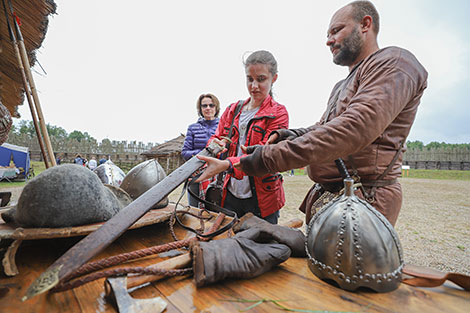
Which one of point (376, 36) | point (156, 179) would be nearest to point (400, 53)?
point (376, 36)

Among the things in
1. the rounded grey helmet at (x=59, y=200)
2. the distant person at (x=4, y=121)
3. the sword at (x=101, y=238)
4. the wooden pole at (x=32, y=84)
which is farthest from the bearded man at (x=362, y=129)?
the wooden pole at (x=32, y=84)

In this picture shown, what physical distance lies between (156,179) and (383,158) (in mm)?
1435

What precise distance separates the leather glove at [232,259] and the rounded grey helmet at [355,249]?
0.51 feet

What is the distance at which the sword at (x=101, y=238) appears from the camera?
0.62m

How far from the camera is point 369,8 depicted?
133 centimetres

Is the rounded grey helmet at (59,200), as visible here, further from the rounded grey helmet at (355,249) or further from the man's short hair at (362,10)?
the man's short hair at (362,10)

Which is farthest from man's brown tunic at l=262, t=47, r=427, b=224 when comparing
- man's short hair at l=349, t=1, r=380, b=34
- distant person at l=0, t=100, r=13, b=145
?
distant person at l=0, t=100, r=13, b=145

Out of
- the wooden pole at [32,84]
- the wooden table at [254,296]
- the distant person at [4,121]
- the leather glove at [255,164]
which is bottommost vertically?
the wooden table at [254,296]

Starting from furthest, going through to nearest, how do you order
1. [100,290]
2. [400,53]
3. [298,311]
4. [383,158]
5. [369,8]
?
[369,8] < [383,158] < [400,53] < [100,290] < [298,311]

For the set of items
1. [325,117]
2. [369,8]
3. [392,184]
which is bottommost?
[392,184]

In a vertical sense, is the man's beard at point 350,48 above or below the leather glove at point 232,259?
above

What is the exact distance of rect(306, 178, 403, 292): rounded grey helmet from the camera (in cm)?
74

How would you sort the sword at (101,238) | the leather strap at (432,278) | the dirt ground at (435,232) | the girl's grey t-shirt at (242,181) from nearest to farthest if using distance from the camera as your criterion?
the sword at (101,238) < the leather strap at (432,278) < the girl's grey t-shirt at (242,181) < the dirt ground at (435,232)

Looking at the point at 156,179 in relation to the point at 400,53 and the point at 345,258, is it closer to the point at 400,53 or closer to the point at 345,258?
the point at 345,258
